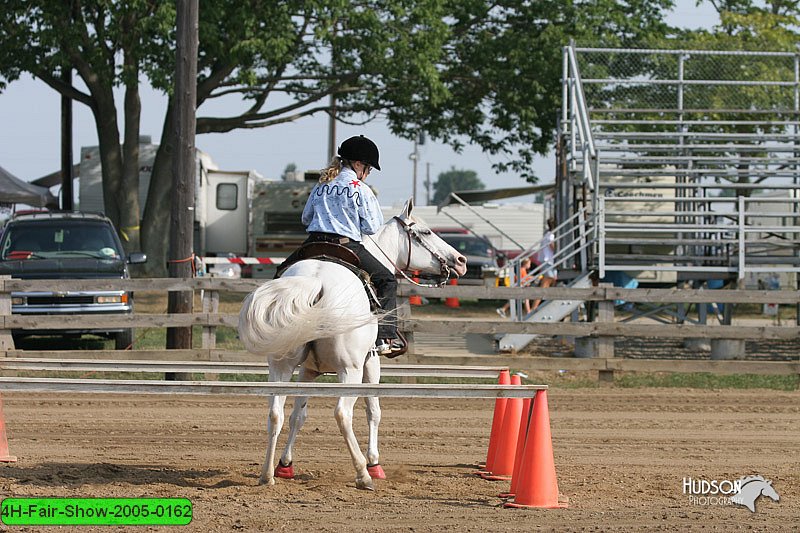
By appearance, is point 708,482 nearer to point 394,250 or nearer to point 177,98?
point 394,250

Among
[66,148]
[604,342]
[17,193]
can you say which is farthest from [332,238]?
[17,193]

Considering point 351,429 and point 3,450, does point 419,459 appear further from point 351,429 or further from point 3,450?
point 3,450

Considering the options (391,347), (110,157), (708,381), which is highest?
(110,157)

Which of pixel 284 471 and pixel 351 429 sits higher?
pixel 351 429

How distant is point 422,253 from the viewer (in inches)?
324

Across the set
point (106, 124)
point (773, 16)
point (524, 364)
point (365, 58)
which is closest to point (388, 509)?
point (524, 364)

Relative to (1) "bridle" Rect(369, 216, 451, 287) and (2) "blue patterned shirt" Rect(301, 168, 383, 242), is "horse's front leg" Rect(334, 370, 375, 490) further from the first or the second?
(1) "bridle" Rect(369, 216, 451, 287)

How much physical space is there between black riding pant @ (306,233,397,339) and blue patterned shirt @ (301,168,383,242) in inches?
2.3

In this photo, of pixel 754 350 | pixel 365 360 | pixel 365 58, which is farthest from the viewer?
pixel 365 58

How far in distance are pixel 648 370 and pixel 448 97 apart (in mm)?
13730

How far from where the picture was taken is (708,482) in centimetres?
778

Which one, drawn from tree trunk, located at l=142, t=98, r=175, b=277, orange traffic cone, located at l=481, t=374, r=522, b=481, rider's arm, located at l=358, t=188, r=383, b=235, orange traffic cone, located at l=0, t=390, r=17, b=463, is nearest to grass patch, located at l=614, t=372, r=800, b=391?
orange traffic cone, located at l=481, t=374, r=522, b=481

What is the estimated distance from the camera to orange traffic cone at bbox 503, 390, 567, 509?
687 cm

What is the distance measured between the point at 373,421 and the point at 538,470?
134cm
